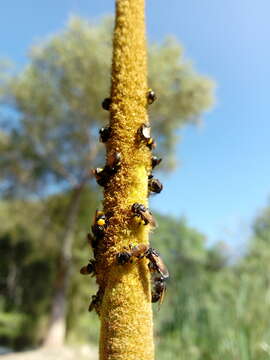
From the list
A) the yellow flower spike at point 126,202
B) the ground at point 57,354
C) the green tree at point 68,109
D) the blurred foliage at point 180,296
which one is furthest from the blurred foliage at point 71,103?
the yellow flower spike at point 126,202

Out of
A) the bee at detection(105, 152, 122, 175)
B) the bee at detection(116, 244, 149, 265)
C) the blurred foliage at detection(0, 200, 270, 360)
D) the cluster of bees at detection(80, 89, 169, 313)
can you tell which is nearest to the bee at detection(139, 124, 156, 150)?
the cluster of bees at detection(80, 89, 169, 313)

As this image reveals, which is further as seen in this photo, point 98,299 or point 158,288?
point 158,288

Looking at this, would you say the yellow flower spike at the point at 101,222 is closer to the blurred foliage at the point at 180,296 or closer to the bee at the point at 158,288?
the bee at the point at 158,288

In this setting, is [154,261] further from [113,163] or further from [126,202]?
[113,163]

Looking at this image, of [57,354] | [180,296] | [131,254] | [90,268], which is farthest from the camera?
[57,354]

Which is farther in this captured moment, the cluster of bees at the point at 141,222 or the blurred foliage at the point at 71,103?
the blurred foliage at the point at 71,103

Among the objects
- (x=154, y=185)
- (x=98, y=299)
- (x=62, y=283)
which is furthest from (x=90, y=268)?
(x=62, y=283)

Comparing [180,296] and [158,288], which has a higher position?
[180,296]
